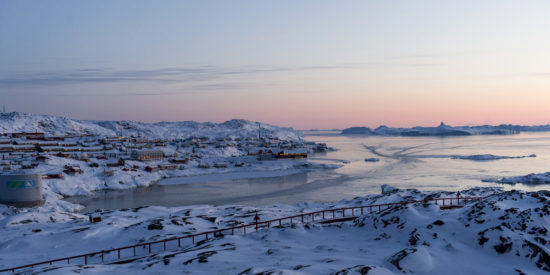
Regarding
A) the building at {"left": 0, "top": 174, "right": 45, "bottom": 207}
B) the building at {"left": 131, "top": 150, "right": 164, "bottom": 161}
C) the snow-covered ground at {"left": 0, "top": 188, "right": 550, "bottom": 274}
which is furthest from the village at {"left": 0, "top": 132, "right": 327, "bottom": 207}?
the snow-covered ground at {"left": 0, "top": 188, "right": 550, "bottom": 274}

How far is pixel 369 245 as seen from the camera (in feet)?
36.9

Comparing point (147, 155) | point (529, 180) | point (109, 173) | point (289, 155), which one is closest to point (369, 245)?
point (529, 180)

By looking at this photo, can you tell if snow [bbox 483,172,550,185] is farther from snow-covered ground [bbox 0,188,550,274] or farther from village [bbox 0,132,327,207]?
village [bbox 0,132,327,207]

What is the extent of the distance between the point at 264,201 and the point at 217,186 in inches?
424

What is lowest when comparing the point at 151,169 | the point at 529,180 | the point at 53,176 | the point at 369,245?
the point at 151,169

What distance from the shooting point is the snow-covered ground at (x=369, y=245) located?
9.00 meters

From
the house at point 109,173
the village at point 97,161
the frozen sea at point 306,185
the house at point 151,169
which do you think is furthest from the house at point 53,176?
the house at point 151,169

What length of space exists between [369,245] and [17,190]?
999 inches

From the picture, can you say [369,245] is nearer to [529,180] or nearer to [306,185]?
[306,185]

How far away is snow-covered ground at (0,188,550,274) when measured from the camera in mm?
9000

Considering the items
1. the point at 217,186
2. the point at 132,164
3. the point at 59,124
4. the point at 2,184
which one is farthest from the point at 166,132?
the point at 2,184

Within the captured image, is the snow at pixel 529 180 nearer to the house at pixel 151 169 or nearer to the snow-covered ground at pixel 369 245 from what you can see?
the snow-covered ground at pixel 369 245

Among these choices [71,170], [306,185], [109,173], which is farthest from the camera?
[109,173]

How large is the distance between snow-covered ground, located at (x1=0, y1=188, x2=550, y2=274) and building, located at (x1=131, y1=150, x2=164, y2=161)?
149ft
